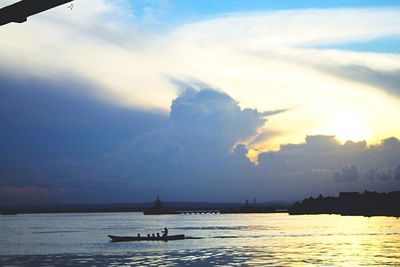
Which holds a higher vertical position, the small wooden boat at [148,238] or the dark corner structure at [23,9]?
the dark corner structure at [23,9]

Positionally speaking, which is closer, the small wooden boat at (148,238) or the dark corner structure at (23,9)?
the dark corner structure at (23,9)

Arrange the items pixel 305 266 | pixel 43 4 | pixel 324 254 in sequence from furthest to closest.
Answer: pixel 324 254
pixel 305 266
pixel 43 4

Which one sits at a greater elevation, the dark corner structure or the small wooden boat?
the dark corner structure

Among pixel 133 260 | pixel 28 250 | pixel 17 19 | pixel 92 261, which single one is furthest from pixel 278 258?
pixel 17 19

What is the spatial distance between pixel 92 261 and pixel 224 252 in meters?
19.8

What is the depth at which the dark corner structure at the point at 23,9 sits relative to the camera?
260 inches

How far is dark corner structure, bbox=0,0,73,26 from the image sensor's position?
6.61 meters

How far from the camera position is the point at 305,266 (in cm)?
6106

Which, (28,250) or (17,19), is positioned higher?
(17,19)

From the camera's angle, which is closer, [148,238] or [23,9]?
[23,9]

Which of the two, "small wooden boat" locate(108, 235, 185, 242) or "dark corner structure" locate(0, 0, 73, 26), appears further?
"small wooden boat" locate(108, 235, 185, 242)

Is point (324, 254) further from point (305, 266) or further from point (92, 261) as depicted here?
point (92, 261)

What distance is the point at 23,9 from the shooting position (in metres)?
7.06

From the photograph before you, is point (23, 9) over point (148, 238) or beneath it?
over
